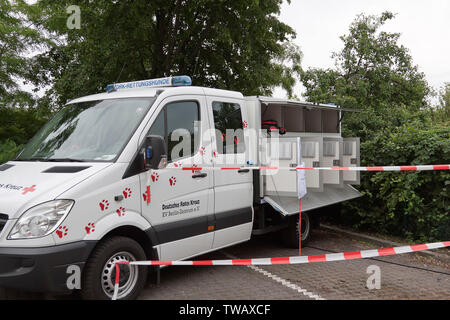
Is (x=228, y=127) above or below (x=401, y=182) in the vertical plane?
above

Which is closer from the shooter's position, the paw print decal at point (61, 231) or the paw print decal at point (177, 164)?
the paw print decal at point (61, 231)

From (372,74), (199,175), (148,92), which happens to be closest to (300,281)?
(199,175)

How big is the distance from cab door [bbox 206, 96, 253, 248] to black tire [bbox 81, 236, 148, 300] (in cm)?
131

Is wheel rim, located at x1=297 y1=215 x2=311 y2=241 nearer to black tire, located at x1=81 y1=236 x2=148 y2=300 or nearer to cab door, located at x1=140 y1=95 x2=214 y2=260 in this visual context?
cab door, located at x1=140 y1=95 x2=214 y2=260

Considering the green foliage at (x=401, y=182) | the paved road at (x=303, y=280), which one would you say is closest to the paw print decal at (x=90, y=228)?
the paved road at (x=303, y=280)

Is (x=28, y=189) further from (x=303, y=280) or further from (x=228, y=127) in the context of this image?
(x=303, y=280)

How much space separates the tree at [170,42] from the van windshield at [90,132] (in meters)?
5.55

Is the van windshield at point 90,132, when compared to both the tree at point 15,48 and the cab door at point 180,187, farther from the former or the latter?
the tree at point 15,48

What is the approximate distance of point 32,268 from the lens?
3.78 metres

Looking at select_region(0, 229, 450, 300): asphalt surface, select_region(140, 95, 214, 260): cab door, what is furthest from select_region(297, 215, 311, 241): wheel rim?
select_region(140, 95, 214, 260): cab door

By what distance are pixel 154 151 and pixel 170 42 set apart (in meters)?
7.97

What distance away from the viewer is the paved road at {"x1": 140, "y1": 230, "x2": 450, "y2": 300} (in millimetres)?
5086

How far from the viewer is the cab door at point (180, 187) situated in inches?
189
